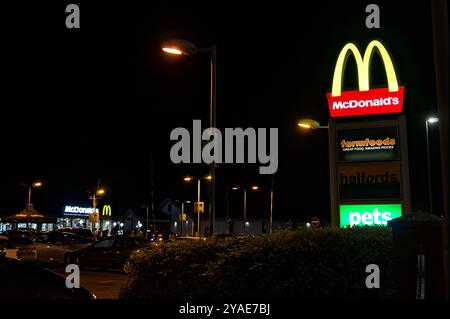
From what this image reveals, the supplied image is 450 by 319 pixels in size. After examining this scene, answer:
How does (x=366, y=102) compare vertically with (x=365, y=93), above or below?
below

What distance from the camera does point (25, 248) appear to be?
977 inches

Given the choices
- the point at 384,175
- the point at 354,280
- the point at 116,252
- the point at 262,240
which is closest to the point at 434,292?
the point at 354,280

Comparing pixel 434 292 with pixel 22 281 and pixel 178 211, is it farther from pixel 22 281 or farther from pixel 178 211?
pixel 178 211

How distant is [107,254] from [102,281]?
411 cm

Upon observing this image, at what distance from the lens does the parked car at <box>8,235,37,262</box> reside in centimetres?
2450

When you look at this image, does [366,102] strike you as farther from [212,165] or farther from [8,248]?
[8,248]

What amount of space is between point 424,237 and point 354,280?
5.78ft

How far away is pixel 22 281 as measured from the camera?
6.94 meters

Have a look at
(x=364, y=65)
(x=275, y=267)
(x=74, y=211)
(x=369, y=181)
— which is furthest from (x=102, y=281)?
(x=74, y=211)

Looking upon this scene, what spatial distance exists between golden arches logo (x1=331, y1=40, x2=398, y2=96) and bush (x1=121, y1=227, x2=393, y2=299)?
266 inches

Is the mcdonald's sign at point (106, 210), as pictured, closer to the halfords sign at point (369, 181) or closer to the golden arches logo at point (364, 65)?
the golden arches logo at point (364, 65)
